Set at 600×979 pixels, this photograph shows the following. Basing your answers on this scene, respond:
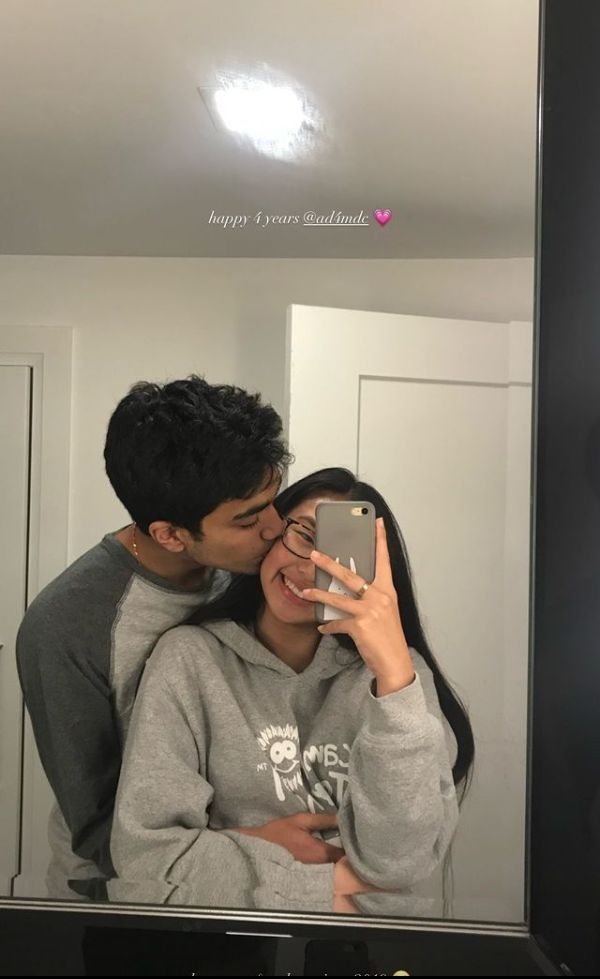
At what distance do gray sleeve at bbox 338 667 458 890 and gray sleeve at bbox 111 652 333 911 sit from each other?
2.2 inches

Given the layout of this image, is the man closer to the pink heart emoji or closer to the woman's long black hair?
the woman's long black hair

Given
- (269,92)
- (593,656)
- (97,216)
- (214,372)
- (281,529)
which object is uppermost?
(269,92)

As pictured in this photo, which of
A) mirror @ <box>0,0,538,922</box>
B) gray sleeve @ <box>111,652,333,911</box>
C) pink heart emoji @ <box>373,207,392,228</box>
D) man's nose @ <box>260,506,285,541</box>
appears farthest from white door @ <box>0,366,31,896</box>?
pink heart emoji @ <box>373,207,392,228</box>

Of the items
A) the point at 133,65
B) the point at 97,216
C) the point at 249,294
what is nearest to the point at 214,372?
the point at 249,294

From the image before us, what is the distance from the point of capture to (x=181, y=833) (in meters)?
0.88

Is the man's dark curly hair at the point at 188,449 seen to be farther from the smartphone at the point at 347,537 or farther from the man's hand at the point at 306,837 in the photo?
the man's hand at the point at 306,837

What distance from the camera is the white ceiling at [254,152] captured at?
2.87ft

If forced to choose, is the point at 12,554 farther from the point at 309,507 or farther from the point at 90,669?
the point at 309,507

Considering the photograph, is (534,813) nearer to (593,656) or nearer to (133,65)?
(593,656)

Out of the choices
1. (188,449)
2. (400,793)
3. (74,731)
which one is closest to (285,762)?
(400,793)

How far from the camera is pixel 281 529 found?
882 millimetres

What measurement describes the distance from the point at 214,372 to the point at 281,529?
0.59 feet

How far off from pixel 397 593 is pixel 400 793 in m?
0.20

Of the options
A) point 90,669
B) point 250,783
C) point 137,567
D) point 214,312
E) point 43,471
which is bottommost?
point 250,783
